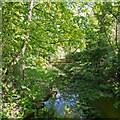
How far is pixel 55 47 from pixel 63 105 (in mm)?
1441

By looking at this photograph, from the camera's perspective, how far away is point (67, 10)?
1.87 m

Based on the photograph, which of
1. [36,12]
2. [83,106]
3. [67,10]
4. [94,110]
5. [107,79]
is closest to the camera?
[67,10]

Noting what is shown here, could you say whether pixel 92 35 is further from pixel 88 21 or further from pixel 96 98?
pixel 96 98

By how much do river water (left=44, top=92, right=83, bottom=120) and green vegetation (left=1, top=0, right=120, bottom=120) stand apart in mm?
25

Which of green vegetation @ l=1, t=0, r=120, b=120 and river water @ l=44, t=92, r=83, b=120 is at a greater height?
A: green vegetation @ l=1, t=0, r=120, b=120

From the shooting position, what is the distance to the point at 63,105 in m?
2.86

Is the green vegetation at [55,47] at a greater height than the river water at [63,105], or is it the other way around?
the green vegetation at [55,47]

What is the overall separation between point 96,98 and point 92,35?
1845mm

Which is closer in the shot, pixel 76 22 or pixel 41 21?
pixel 76 22

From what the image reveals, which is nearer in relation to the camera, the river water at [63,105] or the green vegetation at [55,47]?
the green vegetation at [55,47]

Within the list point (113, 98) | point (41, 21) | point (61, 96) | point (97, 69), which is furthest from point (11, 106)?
point (97, 69)

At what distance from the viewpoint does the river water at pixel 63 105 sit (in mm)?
2516

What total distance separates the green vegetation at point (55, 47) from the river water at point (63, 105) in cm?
3

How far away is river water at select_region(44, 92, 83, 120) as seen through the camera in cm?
252
